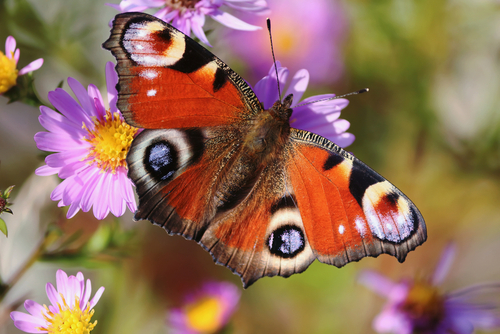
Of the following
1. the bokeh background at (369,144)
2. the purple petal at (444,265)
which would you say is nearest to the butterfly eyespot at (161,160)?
the bokeh background at (369,144)

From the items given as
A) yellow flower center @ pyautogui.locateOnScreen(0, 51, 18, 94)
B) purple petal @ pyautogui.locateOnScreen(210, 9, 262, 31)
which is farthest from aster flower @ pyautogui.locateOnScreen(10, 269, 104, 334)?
purple petal @ pyautogui.locateOnScreen(210, 9, 262, 31)

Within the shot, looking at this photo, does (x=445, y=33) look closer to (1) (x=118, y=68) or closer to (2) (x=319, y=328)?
(2) (x=319, y=328)

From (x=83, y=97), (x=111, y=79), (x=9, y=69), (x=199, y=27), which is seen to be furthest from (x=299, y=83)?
(x=9, y=69)

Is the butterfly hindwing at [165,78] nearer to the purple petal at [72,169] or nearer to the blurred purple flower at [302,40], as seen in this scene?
the purple petal at [72,169]

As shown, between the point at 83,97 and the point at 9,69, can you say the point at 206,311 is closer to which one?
the point at 83,97

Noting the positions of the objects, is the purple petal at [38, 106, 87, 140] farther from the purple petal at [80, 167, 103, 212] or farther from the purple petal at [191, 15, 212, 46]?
the purple petal at [191, 15, 212, 46]

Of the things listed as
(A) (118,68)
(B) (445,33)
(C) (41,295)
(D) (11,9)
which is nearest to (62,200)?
(A) (118,68)
